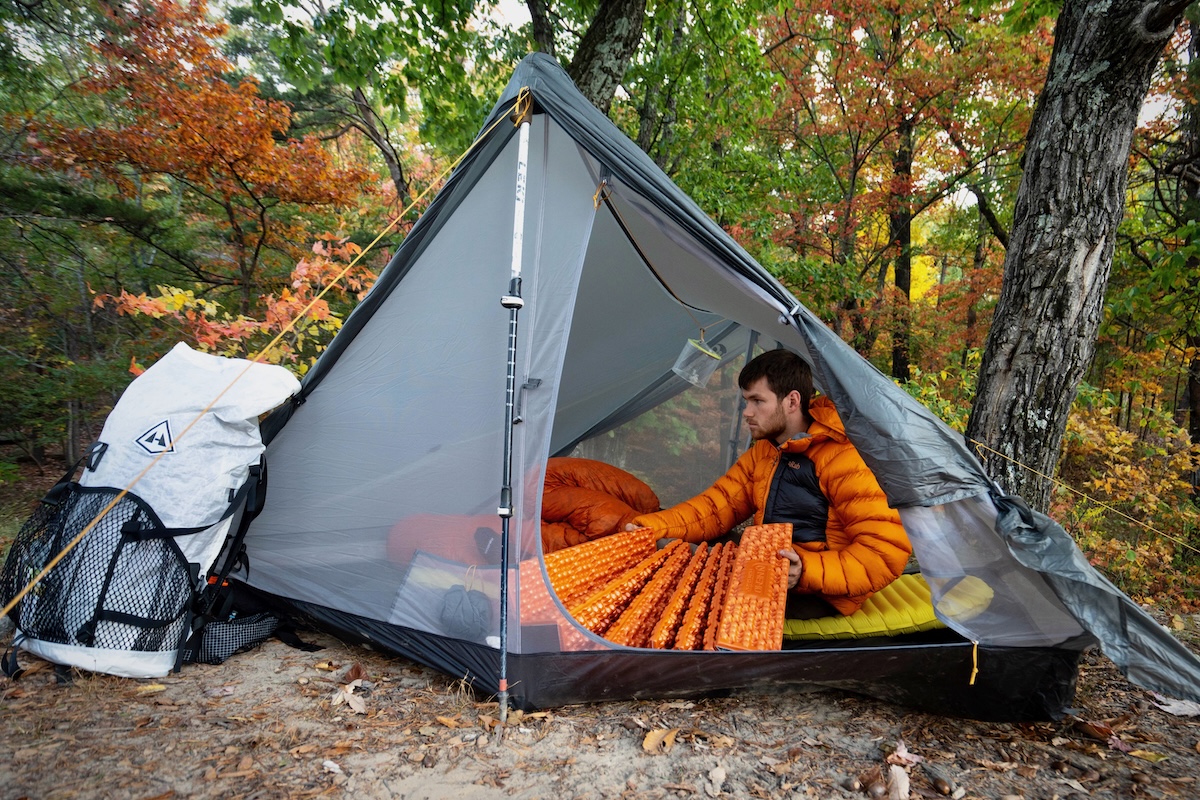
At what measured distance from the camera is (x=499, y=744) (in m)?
1.87

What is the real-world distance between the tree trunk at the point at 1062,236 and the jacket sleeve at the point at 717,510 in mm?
1109

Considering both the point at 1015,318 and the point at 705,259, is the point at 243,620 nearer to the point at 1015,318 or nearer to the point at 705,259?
the point at 705,259

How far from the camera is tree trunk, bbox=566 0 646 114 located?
4051 millimetres

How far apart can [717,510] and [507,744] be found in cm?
142

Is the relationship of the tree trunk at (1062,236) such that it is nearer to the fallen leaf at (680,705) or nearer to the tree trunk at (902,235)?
the fallen leaf at (680,705)

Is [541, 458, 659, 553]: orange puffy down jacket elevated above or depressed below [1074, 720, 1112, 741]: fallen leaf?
above

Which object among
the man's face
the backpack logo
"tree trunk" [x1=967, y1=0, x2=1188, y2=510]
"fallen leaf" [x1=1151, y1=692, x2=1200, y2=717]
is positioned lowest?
"fallen leaf" [x1=1151, y1=692, x2=1200, y2=717]

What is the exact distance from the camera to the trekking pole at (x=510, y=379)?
2.01m

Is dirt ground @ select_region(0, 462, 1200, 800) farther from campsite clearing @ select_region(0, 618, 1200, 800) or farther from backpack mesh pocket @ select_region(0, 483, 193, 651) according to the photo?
backpack mesh pocket @ select_region(0, 483, 193, 651)

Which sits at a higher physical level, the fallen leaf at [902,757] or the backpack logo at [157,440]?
the backpack logo at [157,440]

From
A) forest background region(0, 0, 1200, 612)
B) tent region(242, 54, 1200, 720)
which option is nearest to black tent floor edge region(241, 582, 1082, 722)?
tent region(242, 54, 1200, 720)

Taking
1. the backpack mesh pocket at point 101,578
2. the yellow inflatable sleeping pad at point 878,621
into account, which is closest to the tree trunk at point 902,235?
the yellow inflatable sleeping pad at point 878,621

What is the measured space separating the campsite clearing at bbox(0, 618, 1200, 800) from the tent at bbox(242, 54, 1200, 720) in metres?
0.11

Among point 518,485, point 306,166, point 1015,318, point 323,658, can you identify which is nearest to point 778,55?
point 306,166
